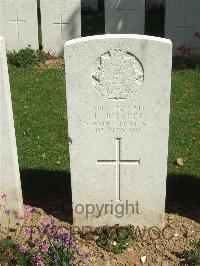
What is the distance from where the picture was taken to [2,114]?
4.21m

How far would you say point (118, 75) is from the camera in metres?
4.07

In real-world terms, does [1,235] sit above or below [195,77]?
below

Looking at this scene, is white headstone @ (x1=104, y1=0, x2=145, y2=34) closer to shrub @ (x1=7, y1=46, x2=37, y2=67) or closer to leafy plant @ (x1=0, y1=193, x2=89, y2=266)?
shrub @ (x1=7, y1=46, x2=37, y2=67)

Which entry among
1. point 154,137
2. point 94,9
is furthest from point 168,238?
point 94,9

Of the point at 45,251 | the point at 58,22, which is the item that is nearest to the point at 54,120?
the point at 45,251

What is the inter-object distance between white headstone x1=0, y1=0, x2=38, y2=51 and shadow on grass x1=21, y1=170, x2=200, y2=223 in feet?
17.8

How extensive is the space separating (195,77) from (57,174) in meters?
4.36

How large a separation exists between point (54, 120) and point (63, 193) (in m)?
2.11

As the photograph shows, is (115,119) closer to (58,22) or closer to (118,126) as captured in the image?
(118,126)

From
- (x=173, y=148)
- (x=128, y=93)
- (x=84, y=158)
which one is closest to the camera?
(x=128, y=93)

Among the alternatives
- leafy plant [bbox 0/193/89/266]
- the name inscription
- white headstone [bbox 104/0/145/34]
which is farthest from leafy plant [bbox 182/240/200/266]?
white headstone [bbox 104/0/145/34]

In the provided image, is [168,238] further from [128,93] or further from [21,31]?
[21,31]

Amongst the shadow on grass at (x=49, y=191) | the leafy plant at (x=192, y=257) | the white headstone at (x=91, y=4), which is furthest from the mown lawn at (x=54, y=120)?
the white headstone at (x=91, y=4)

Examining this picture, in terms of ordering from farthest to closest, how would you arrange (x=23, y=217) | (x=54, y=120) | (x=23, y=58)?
(x=23, y=58), (x=54, y=120), (x=23, y=217)
